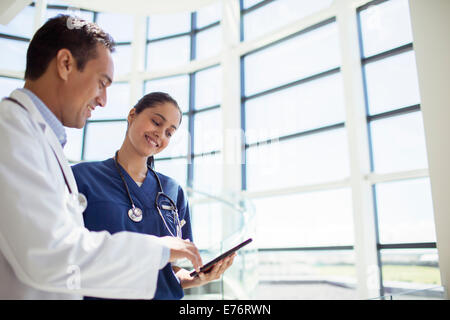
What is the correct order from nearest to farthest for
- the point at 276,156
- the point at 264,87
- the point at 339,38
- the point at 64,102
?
the point at 64,102 → the point at 339,38 → the point at 276,156 → the point at 264,87

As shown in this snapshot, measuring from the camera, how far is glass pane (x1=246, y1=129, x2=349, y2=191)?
539cm

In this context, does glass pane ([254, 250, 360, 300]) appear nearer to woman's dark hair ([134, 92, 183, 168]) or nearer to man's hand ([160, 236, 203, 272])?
woman's dark hair ([134, 92, 183, 168])

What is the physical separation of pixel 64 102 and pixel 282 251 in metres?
5.23

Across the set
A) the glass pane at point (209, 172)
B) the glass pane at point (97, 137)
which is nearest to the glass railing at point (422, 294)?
the glass pane at point (209, 172)

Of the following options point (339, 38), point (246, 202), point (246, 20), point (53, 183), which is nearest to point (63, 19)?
point (53, 183)

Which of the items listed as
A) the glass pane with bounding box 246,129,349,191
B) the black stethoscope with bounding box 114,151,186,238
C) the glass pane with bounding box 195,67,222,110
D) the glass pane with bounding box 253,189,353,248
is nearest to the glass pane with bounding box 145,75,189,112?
the glass pane with bounding box 195,67,222,110

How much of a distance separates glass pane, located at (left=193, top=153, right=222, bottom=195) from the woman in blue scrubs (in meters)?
5.01

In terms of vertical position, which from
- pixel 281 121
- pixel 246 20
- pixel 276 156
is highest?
pixel 246 20

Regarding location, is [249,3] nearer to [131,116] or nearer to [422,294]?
[422,294]

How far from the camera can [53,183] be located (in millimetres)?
731

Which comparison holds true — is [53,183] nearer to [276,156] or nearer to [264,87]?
[276,156]

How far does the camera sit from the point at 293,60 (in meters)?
6.27

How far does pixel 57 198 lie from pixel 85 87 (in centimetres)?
33

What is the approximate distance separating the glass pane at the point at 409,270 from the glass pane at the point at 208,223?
8.65 feet
